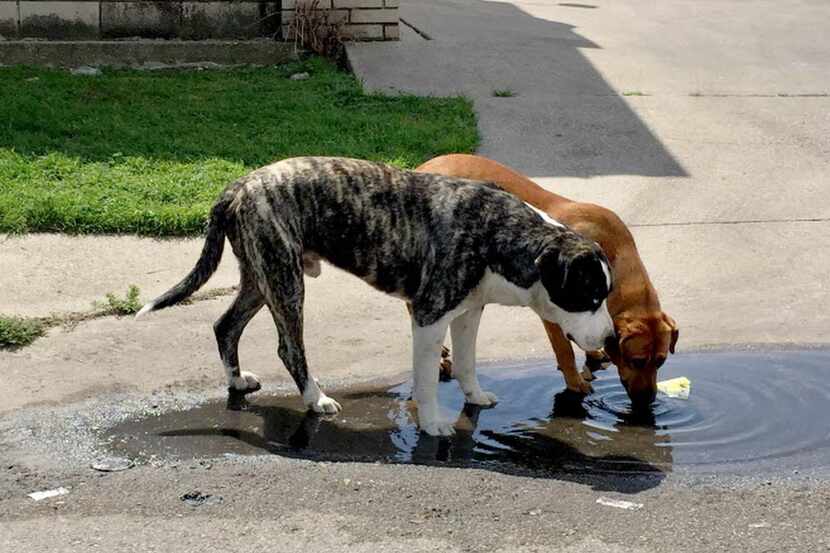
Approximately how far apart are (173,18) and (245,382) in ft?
26.8

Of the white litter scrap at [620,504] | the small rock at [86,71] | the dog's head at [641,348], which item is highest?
the small rock at [86,71]

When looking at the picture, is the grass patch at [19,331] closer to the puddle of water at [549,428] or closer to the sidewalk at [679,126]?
the puddle of water at [549,428]

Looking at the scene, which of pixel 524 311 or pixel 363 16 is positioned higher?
pixel 363 16

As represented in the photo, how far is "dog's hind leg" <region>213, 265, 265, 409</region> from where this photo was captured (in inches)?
312

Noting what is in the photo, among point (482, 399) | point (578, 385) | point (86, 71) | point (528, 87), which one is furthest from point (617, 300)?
point (86, 71)

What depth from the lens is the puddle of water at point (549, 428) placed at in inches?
279

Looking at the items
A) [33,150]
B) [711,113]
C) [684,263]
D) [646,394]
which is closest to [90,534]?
[646,394]

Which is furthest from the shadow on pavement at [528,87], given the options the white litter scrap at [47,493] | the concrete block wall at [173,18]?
the white litter scrap at [47,493]

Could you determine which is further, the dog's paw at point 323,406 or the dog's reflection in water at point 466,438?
the dog's paw at point 323,406

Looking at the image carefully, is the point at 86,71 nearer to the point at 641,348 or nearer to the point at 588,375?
the point at 588,375

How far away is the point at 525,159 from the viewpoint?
1209cm

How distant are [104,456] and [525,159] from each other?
593 cm

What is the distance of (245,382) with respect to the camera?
26.2 feet

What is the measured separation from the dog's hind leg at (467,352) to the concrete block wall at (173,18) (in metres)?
8.12
